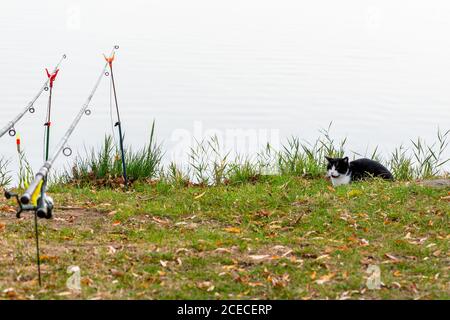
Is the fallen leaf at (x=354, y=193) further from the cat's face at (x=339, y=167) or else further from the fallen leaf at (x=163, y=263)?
the fallen leaf at (x=163, y=263)

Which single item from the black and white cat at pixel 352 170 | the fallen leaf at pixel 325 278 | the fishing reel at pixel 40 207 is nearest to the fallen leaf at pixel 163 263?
the fallen leaf at pixel 325 278

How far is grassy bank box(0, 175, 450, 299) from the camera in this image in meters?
6.64

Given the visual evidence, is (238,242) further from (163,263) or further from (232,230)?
(163,263)

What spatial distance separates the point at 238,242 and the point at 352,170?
11.6ft

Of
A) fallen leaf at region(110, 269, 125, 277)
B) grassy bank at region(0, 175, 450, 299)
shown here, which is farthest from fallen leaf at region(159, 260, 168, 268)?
fallen leaf at region(110, 269, 125, 277)

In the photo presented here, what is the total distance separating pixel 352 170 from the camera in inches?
434

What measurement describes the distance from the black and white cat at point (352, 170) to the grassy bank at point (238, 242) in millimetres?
273

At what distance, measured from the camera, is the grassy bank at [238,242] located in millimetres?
6641

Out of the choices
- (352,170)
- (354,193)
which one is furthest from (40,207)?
(352,170)

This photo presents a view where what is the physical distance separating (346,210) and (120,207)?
2705mm
